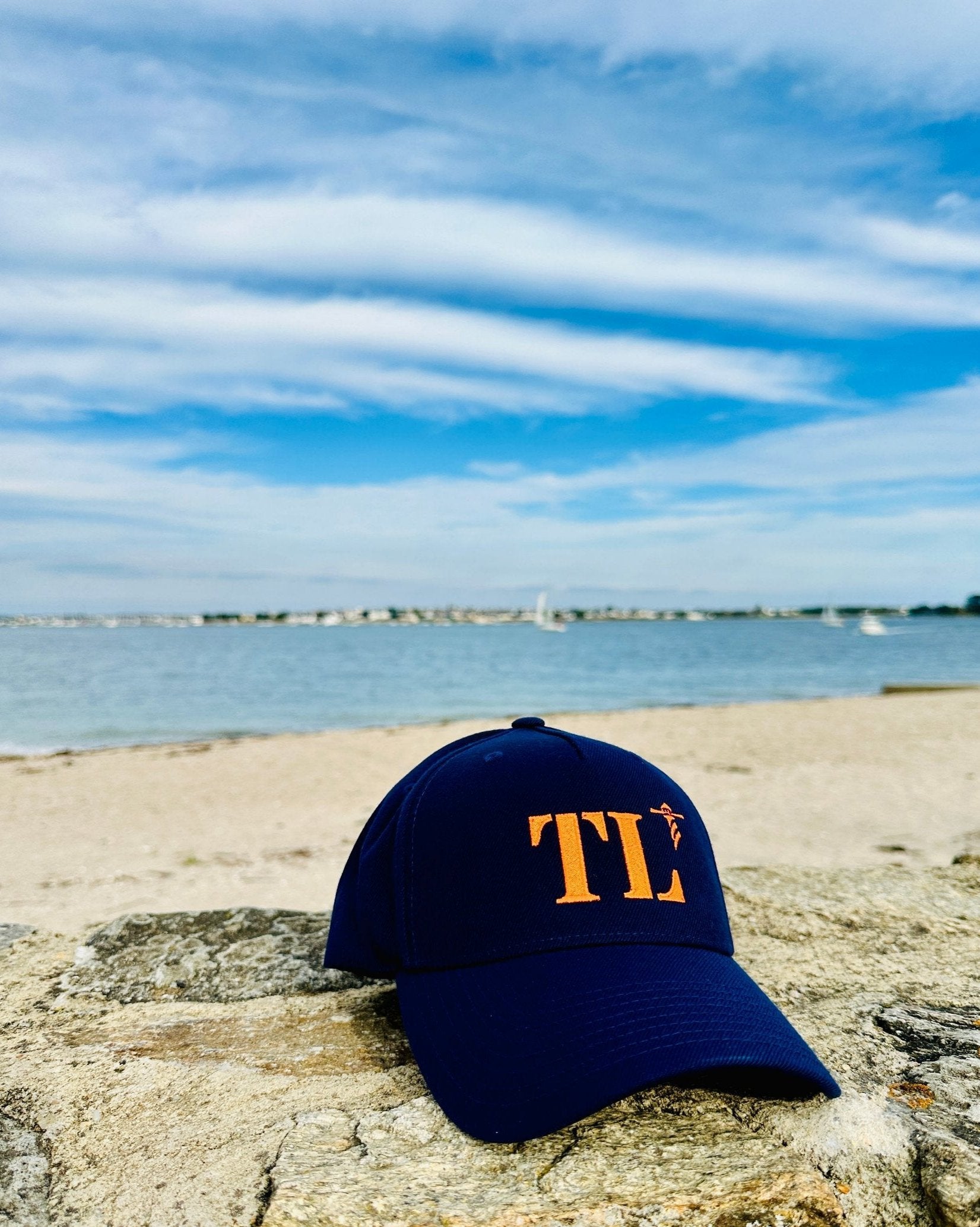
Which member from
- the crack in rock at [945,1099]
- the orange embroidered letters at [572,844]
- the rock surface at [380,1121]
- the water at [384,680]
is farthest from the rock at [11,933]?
the water at [384,680]

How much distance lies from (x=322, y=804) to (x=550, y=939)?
24.0 feet

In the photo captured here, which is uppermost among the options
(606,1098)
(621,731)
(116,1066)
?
(606,1098)

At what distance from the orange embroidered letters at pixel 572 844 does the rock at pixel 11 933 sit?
4.98 feet

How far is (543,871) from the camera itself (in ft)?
4.89

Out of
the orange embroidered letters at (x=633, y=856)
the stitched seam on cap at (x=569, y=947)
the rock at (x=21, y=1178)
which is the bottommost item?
the rock at (x=21, y=1178)

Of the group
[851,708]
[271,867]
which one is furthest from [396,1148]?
[851,708]

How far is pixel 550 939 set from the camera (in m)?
1.42

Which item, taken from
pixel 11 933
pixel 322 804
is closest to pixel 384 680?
pixel 322 804

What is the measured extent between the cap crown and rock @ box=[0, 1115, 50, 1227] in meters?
0.57

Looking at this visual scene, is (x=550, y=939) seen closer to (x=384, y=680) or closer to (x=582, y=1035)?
(x=582, y=1035)

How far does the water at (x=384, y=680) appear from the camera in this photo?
18.4m

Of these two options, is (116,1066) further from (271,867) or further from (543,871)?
(271,867)

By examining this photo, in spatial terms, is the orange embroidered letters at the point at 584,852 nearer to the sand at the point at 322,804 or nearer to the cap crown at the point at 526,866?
the cap crown at the point at 526,866

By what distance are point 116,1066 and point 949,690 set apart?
21851mm
